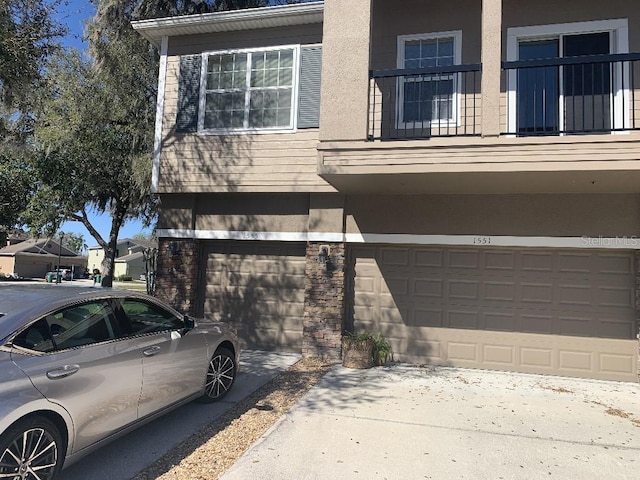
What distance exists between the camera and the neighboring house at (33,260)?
51188 mm

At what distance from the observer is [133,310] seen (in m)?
4.69

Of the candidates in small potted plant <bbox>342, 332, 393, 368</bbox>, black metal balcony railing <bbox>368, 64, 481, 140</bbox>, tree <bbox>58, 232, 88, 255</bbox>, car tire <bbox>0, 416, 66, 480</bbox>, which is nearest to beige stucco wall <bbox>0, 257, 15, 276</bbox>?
tree <bbox>58, 232, 88, 255</bbox>

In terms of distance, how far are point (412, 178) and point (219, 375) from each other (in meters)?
3.95

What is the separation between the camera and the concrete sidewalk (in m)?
4.14

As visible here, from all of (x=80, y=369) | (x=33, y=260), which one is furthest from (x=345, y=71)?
(x=33, y=260)

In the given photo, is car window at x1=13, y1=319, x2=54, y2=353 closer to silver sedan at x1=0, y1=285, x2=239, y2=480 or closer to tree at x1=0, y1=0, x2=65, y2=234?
silver sedan at x1=0, y1=285, x2=239, y2=480

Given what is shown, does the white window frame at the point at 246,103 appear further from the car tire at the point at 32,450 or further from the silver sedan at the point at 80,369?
the car tire at the point at 32,450

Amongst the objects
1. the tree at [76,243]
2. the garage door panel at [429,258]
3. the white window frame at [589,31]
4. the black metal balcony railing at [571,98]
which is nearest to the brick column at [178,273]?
the garage door panel at [429,258]

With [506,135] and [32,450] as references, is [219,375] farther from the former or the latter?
[506,135]

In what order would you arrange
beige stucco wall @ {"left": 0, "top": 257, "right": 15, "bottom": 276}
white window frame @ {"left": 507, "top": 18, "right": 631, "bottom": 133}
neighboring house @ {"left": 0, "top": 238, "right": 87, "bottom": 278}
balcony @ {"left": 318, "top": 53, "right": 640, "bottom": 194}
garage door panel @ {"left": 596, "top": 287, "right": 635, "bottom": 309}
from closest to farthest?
balcony @ {"left": 318, "top": 53, "right": 640, "bottom": 194} → garage door panel @ {"left": 596, "top": 287, "right": 635, "bottom": 309} → white window frame @ {"left": 507, "top": 18, "right": 631, "bottom": 133} → beige stucco wall @ {"left": 0, "top": 257, "right": 15, "bottom": 276} → neighboring house @ {"left": 0, "top": 238, "right": 87, "bottom": 278}

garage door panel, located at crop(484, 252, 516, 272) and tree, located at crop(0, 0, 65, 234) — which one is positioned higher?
tree, located at crop(0, 0, 65, 234)

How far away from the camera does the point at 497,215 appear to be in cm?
791

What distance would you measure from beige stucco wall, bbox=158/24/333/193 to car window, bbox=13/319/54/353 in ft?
18.1

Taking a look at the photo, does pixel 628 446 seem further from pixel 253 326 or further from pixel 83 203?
pixel 83 203
